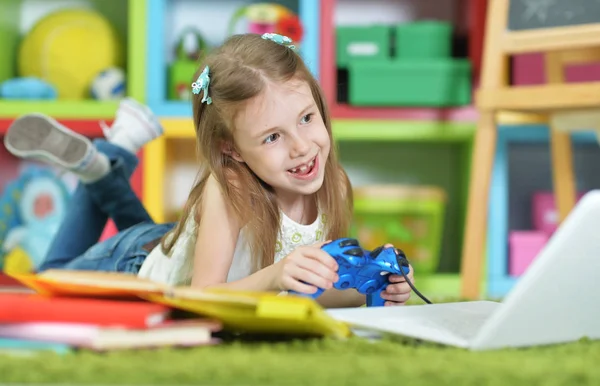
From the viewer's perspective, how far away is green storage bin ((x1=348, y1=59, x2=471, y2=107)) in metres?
1.97

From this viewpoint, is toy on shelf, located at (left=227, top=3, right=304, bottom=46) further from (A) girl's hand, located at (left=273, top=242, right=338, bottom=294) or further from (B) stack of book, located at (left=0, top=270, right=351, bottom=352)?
(B) stack of book, located at (left=0, top=270, right=351, bottom=352)

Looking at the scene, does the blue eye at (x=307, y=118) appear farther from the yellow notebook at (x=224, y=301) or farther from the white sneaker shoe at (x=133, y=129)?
the white sneaker shoe at (x=133, y=129)

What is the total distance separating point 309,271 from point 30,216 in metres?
1.59

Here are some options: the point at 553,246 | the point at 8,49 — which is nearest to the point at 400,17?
the point at 8,49

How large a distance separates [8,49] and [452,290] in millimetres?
1454

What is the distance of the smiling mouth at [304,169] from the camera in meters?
1.00

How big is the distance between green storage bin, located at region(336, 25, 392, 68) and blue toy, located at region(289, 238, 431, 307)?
1.28 metres

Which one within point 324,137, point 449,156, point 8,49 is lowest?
Result: point 449,156

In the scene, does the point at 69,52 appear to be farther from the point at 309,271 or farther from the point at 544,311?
the point at 544,311

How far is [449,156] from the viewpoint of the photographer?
2355 millimetres

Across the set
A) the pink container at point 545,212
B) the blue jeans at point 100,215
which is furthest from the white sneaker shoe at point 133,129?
the pink container at point 545,212

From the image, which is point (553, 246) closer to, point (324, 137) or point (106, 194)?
point (324, 137)

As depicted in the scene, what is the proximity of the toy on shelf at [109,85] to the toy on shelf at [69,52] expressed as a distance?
0.06 m

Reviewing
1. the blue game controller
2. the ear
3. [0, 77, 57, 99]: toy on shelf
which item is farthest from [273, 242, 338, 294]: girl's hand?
[0, 77, 57, 99]: toy on shelf
